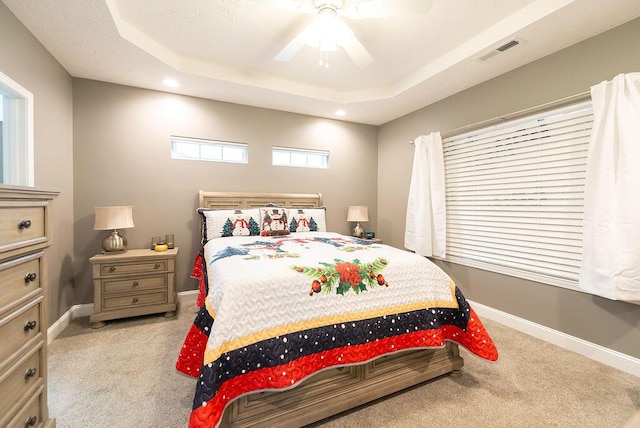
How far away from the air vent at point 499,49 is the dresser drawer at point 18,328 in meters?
3.64

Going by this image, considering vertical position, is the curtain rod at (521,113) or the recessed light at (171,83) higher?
the recessed light at (171,83)

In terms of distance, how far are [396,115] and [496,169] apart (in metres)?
1.81

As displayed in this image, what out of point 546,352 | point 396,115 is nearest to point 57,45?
point 396,115

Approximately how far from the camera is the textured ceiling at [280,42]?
2107mm

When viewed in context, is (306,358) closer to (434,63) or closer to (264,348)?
(264,348)

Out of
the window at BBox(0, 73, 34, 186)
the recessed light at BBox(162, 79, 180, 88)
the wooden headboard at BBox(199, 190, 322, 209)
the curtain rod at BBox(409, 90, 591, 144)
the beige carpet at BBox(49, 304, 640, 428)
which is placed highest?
the recessed light at BBox(162, 79, 180, 88)

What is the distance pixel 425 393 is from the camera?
1810 mm

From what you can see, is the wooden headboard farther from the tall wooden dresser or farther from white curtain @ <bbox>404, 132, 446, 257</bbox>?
the tall wooden dresser

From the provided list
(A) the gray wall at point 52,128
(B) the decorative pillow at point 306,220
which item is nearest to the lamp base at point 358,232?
(B) the decorative pillow at point 306,220

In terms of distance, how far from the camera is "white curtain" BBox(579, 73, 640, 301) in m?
1.94

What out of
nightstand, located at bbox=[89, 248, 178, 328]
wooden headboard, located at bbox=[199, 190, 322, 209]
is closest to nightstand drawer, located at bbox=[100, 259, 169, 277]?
nightstand, located at bbox=[89, 248, 178, 328]

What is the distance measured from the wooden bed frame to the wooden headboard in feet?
8.61

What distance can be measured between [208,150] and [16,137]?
1819 millimetres

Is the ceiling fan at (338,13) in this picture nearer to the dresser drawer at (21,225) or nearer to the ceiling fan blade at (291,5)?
the ceiling fan blade at (291,5)
